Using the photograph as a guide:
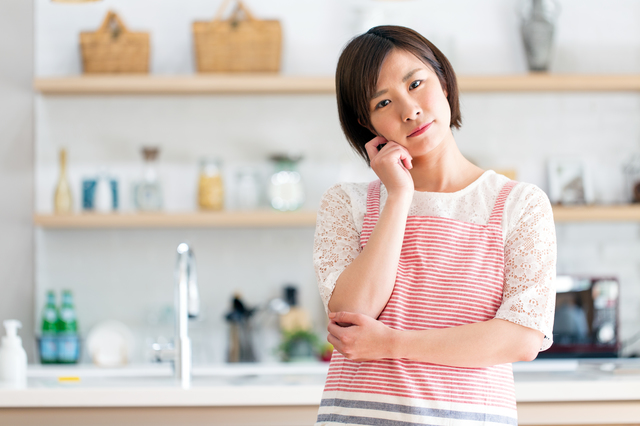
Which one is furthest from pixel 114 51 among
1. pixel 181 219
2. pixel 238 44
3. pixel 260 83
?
pixel 181 219

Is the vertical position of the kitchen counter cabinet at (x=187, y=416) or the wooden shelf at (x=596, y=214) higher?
the wooden shelf at (x=596, y=214)

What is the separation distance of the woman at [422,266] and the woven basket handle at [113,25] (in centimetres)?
206

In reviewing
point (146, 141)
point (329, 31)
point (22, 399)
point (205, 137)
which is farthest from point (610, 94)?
point (22, 399)

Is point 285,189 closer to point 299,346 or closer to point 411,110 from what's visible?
point 299,346

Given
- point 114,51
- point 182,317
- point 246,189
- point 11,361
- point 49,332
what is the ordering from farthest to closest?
point 246,189 → point 114,51 → point 49,332 → point 182,317 → point 11,361

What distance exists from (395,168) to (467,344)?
0.29 m

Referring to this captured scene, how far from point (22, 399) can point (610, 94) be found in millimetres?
2728

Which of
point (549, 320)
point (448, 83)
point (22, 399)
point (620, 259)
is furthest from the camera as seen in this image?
point (620, 259)

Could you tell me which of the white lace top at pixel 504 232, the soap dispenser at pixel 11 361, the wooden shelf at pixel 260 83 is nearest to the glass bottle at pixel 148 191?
the wooden shelf at pixel 260 83

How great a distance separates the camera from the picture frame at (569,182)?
2885mm

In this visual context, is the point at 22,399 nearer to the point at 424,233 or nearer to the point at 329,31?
the point at 424,233

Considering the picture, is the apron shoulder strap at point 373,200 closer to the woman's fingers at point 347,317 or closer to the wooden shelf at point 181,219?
the woman's fingers at point 347,317

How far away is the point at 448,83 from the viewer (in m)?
1.09

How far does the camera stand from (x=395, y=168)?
1013 mm
